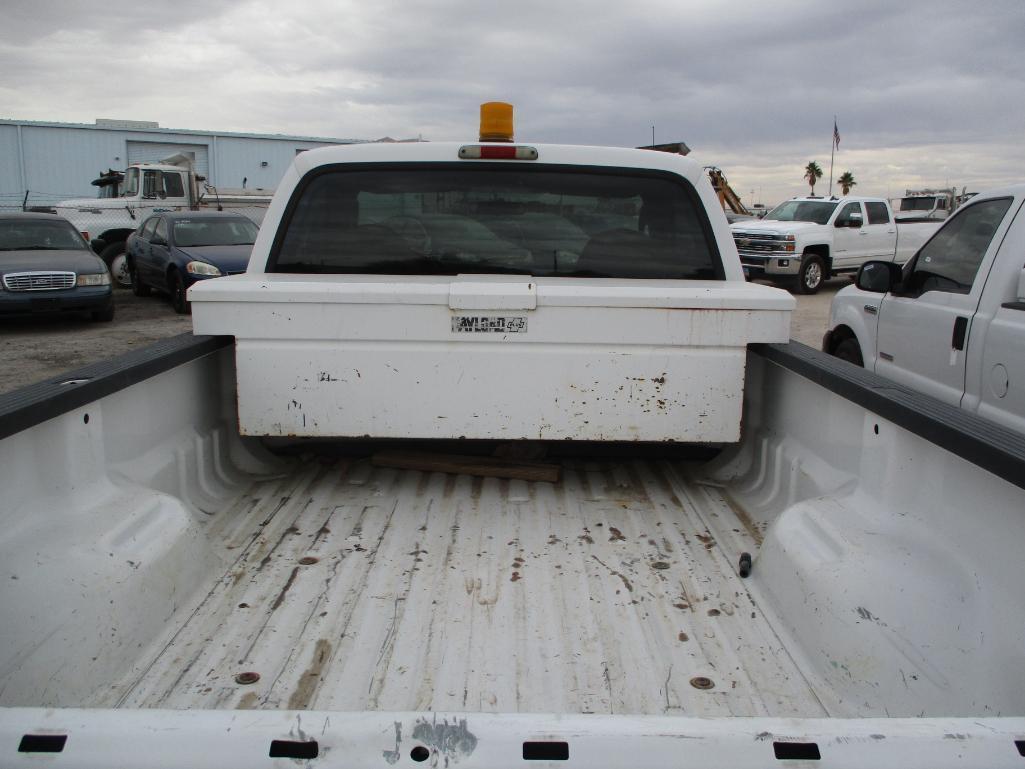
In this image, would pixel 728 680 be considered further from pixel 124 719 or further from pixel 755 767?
pixel 124 719

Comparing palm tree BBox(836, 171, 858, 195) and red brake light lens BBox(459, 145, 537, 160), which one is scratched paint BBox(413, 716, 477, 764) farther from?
palm tree BBox(836, 171, 858, 195)

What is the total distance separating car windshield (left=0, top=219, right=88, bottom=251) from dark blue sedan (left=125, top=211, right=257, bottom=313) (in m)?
1.37

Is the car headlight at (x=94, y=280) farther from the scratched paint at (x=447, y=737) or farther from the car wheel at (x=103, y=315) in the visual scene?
the scratched paint at (x=447, y=737)

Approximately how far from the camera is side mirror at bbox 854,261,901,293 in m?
4.92

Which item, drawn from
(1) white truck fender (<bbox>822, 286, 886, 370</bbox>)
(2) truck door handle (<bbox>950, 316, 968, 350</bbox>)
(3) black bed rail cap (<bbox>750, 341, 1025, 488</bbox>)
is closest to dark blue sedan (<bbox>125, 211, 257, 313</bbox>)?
(1) white truck fender (<bbox>822, 286, 886, 370</bbox>)

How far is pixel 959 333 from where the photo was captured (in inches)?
165

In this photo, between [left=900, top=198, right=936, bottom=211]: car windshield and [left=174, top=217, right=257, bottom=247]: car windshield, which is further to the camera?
[left=900, top=198, right=936, bottom=211]: car windshield

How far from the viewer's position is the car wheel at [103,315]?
13578mm

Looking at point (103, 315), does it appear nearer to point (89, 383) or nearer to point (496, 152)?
point (496, 152)

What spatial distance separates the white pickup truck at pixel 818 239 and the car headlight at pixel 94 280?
11.8m

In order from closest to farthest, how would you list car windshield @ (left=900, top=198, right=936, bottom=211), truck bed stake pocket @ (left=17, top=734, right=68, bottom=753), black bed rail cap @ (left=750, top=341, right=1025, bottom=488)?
truck bed stake pocket @ (left=17, top=734, right=68, bottom=753), black bed rail cap @ (left=750, top=341, right=1025, bottom=488), car windshield @ (left=900, top=198, right=936, bottom=211)

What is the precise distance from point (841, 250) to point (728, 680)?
17.1 m

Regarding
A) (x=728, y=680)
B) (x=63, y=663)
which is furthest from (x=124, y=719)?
(x=728, y=680)

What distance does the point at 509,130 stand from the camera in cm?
386
